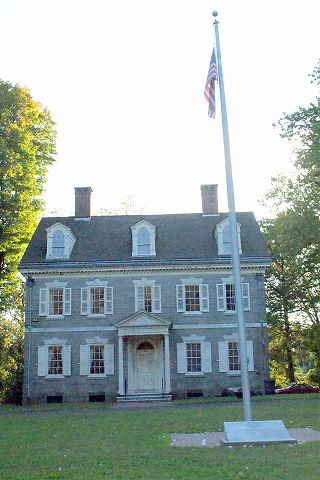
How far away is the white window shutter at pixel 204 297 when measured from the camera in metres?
29.2

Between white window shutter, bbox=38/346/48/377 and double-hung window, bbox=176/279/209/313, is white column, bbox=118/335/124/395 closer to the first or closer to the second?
double-hung window, bbox=176/279/209/313

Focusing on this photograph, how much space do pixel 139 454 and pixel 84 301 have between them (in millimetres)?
18934

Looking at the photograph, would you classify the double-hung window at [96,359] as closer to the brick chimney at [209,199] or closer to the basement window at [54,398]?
the basement window at [54,398]

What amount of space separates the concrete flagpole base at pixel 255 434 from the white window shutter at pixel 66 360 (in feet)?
58.9

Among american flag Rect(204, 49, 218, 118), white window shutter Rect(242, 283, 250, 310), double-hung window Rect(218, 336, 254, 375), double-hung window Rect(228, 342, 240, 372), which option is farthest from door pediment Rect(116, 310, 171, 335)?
american flag Rect(204, 49, 218, 118)

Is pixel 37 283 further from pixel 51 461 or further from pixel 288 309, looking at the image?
pixel 51 461

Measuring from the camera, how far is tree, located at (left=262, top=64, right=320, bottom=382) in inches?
1000

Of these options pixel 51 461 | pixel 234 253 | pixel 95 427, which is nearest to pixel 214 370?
pixel 95 427

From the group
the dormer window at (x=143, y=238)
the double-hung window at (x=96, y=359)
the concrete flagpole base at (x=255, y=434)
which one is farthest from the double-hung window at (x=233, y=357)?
the concrete flagpole base at (x=255, y=434)

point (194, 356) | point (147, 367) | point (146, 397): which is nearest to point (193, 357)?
point (194, 356)

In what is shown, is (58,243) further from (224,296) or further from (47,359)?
(224,296)

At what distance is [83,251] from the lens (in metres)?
30.2

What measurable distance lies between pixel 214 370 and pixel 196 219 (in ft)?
27.8

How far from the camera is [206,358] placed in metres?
28.8
